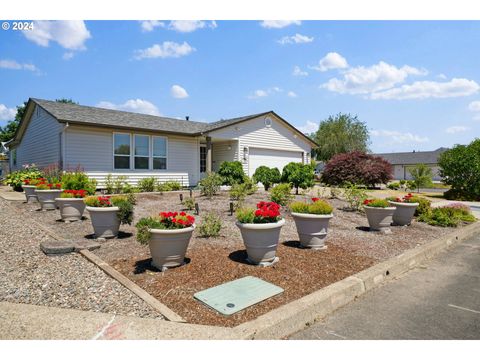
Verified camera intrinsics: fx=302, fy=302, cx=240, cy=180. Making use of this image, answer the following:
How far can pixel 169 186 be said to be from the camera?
1503cm

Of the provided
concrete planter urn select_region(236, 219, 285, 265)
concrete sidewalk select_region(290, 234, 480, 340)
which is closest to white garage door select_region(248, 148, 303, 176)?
concrete planter urn select_region(236, 219, 285, 265)

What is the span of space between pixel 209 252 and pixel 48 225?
460cm

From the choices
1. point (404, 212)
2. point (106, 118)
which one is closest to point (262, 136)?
point (106, 118)

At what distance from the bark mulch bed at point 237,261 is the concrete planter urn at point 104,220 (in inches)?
9.5

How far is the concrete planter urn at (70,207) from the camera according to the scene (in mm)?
7555

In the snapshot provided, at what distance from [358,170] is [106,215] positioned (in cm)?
1883

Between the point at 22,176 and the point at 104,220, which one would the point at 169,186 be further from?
the point at 104,220

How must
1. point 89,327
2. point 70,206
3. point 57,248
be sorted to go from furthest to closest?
point 70,206, point 57,248, point 89,327

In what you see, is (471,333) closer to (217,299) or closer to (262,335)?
(262,335)

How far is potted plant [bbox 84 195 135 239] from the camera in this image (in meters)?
5.83

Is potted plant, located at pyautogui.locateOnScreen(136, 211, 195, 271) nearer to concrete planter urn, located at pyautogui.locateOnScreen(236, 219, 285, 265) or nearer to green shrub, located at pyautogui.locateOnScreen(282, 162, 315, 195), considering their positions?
concrete planter urn, located at pyautogui.locateOnScreen(236, 219, 285, 265)

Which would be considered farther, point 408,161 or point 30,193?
point 408,161

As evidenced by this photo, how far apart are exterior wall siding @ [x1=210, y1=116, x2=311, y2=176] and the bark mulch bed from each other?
958 cm

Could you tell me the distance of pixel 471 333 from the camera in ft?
9.95
